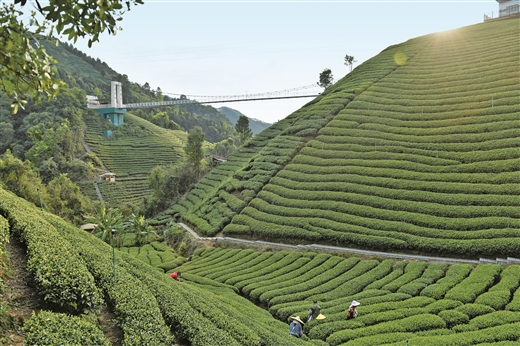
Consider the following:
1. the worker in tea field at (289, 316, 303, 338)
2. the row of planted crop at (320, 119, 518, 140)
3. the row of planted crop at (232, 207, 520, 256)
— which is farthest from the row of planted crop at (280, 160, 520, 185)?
the worker in tea field at (289, 316, 303, 338)

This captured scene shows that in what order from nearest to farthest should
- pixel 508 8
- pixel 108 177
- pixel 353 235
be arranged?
pixel 353 235, pixel 508 8, pixel 108 177

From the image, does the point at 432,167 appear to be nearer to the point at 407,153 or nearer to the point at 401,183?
the point at 401,183

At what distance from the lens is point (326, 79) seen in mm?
71125

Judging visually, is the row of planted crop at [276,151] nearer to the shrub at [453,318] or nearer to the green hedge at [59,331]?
the shrub at [453,318]

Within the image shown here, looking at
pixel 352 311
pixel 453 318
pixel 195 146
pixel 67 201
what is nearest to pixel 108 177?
pixel 195 146

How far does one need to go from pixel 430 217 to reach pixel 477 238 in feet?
11.2

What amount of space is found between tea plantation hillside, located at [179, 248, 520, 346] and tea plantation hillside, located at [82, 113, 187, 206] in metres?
44.4

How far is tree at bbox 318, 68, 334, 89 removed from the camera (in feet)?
232

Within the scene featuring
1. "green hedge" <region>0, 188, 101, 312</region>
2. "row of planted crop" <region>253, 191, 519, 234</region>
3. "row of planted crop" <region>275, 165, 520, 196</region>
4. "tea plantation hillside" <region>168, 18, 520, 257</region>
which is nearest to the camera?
"green hedge" <region>0, 188, 101, 312</region>

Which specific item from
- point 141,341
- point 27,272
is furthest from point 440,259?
Result: point 27,272

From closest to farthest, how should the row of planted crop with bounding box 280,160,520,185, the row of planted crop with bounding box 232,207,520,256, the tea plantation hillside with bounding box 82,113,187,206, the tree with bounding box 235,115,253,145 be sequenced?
1. the row of planted crop with bounding box 232,207,520,256
2. the row of planted crop with bounding box 280,160,520,185
3. the tea plantation hillside with bounding box 82,113,187,206
4. the tree with bounding box 235,115,253,145

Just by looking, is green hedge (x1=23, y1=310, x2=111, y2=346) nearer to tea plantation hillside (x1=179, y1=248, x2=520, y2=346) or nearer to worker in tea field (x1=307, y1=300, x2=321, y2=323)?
tea plantation hillside (x1=179, y1=248, x2=520, y2=346)

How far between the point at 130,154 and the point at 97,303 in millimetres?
75851

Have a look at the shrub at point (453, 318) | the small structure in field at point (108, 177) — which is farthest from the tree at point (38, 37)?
the small structure in field at point (108, 177)
